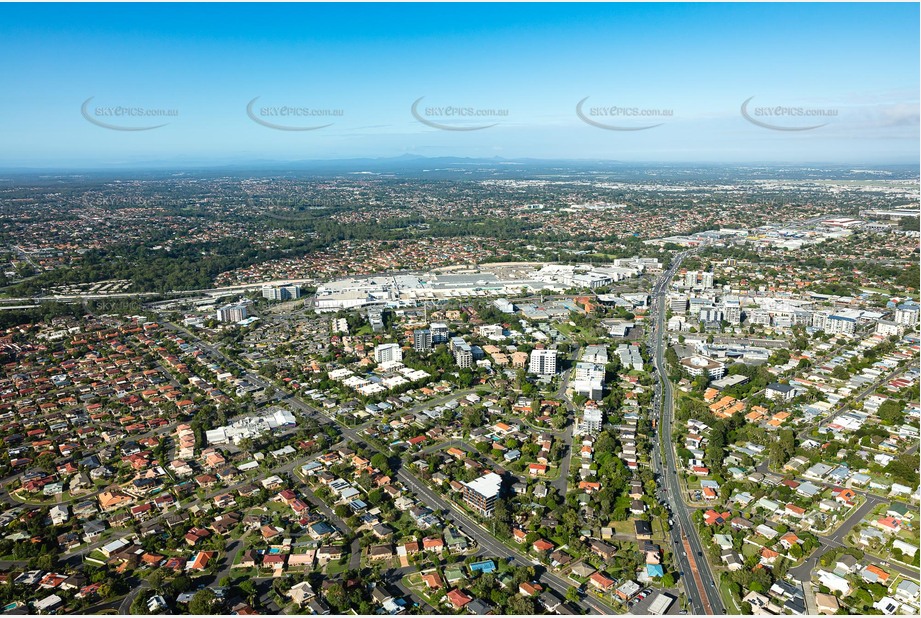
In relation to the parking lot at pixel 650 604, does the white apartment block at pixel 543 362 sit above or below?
above

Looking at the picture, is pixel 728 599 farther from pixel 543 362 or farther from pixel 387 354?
pixel 387 354

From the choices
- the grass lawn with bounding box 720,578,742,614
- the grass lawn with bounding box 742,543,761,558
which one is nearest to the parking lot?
the grass lawn with bounding box 720,578,742,614

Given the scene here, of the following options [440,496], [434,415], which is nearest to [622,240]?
[434,415]

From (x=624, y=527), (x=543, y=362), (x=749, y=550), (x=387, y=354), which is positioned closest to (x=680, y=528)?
(x=624, y=527)

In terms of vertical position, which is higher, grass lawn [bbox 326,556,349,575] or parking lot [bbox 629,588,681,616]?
parking lot [bbox 629,588,681,616]

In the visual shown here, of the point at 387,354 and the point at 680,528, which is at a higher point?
the point at 387,354

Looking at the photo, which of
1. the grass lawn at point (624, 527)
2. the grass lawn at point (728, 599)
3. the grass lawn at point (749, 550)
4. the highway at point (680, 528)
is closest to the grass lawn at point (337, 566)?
the grass lawn at point (624, 527)

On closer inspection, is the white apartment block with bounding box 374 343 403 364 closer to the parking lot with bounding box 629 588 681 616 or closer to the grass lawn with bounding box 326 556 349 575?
the grass lawn with bounding box 326 556 349 575

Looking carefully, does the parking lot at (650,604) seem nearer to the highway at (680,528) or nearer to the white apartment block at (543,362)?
the highway at (680,528)

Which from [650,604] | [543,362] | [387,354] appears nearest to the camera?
[650,604]
